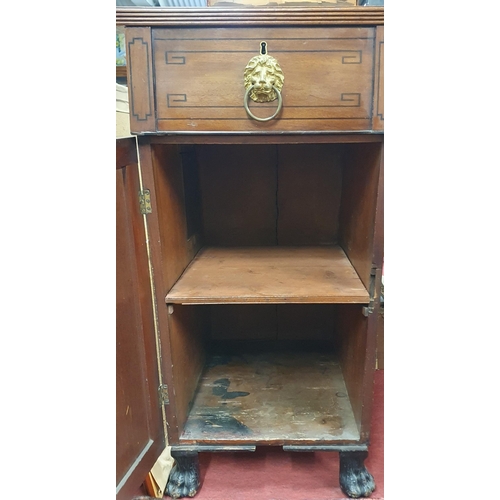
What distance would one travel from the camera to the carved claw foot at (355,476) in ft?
3.31

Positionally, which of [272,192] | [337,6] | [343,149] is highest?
[337,6]

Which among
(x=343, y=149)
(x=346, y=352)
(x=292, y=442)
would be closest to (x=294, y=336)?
(x=346, y=352)

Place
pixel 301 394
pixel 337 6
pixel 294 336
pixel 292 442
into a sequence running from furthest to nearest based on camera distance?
pixel 294 336 → pixel 301 394 → pixel 292 442 → pixel 337 6

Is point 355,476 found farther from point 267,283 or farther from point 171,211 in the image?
point 171,211

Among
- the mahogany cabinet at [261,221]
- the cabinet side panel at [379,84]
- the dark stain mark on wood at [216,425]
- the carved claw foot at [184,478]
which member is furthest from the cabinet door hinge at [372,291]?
the carved claw foot at [184,478]

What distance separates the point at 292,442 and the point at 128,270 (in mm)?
554

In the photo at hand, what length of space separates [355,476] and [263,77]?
0.92 m

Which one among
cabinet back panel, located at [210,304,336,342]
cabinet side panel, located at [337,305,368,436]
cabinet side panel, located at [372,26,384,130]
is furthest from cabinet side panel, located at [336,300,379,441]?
cabinet side panel, located at [372,26,384,130]

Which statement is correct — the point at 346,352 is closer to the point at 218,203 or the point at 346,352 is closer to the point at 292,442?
the point at 292,442

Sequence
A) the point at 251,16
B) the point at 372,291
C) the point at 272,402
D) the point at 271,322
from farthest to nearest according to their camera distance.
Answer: the point at 271,322 → the point at 272,402 → the point at 372,291 → the point at 251,16

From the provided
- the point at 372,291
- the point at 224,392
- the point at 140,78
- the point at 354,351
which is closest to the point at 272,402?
the point at 224,392

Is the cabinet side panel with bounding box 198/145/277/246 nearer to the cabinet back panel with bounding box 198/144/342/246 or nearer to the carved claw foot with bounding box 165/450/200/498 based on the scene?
the cabinet back panel with bounding box 198/144/342/246

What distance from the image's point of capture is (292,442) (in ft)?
3.29

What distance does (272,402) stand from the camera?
3.73 feet
